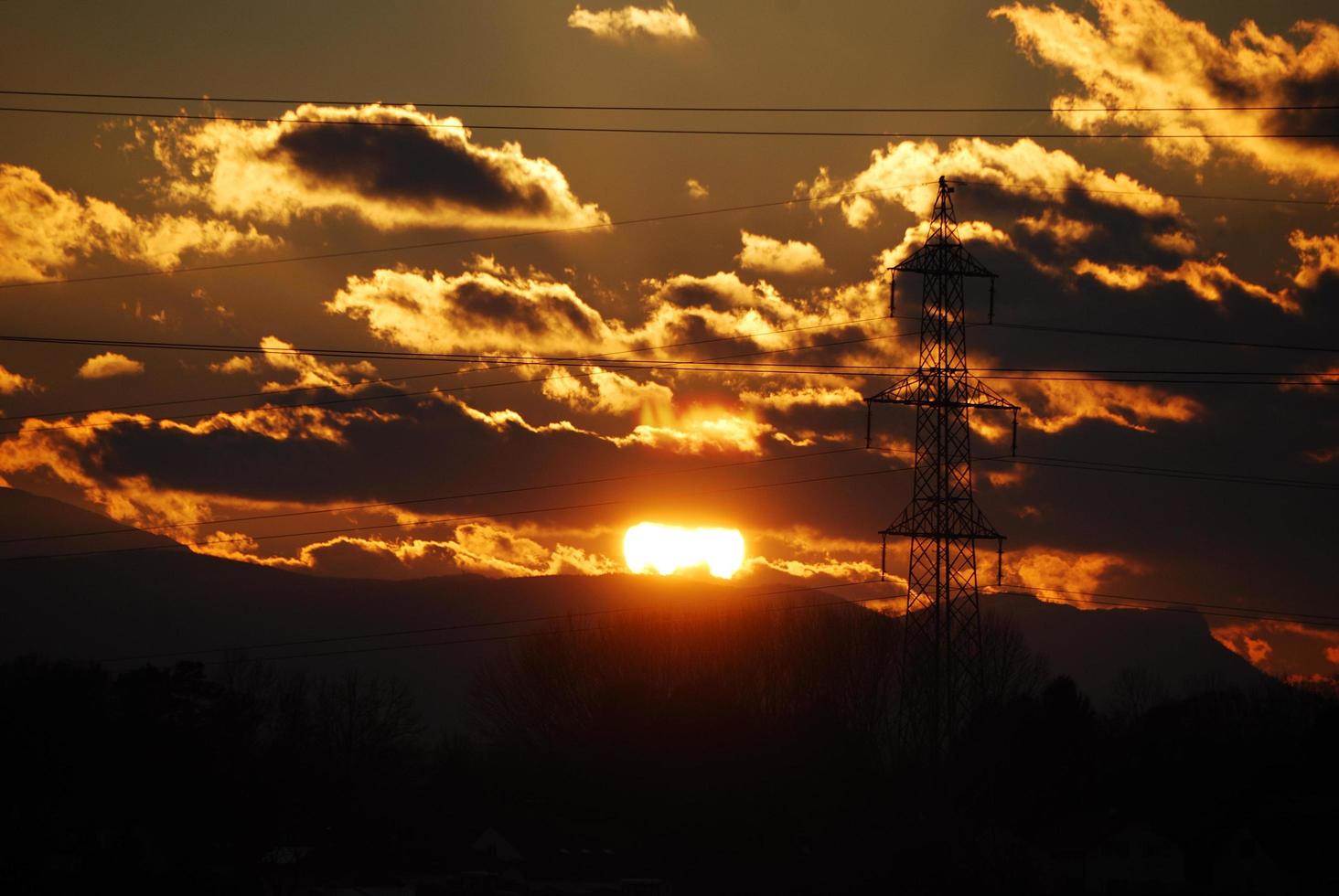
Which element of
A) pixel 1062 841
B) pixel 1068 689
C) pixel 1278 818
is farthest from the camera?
pixel 1068 689

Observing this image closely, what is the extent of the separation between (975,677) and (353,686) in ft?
290

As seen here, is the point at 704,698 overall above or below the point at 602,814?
above

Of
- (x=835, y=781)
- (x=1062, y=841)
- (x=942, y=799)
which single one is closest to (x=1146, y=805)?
(x=1062, y=841)

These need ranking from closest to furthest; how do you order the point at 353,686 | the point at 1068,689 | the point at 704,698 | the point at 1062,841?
the point at 1062,841, the point at 704,698, the point at 1068,689, the point at 353,686

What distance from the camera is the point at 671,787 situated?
289ft

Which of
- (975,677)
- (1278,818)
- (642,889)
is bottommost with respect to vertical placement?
(642,889)

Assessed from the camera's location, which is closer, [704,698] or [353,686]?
[704,698]

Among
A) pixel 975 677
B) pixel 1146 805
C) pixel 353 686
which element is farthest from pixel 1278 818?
pixel 353 686

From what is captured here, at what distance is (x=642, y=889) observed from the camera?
78625mm

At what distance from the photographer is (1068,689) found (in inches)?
4090

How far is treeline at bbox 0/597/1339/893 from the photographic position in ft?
238

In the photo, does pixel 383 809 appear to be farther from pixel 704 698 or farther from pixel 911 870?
pixel 911 870

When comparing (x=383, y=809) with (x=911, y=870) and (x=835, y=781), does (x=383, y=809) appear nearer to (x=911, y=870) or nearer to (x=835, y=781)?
(x=835, y=781)

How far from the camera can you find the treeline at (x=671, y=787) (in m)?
72.6
